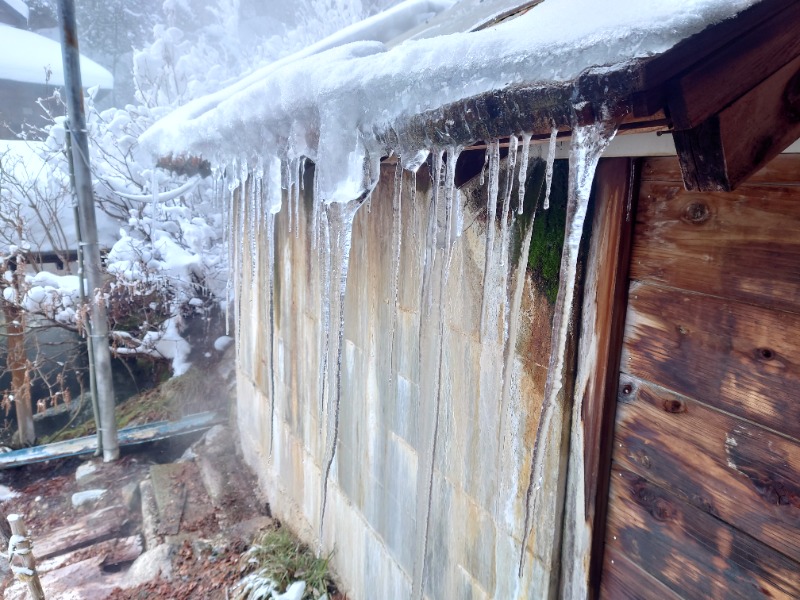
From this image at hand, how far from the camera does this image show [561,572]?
6.10 ft

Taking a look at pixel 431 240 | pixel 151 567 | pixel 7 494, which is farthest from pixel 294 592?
pixel 7 494

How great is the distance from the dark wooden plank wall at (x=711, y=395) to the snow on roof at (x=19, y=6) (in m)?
23.2

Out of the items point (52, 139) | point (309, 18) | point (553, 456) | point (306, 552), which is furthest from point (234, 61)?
point (553, 456)

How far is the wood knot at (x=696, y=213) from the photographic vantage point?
136 centimetres

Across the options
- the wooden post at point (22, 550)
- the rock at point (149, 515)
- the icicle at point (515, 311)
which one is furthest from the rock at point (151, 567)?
the icicle at point (515, 311)

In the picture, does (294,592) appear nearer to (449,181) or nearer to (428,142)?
(449,181)

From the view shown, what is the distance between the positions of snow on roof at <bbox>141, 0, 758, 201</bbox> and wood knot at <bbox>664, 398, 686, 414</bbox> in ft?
3.35

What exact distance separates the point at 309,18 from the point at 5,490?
20.1 m

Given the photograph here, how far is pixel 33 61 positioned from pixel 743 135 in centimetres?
1968

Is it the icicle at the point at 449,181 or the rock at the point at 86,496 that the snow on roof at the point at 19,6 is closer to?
the rock at the point at 86,496

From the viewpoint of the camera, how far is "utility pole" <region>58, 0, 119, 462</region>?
599 centimetres

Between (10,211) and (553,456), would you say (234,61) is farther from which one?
(553,456)

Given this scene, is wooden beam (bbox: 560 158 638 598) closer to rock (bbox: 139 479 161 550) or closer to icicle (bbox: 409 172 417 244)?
icicle (bbox: 409 172 417 244)

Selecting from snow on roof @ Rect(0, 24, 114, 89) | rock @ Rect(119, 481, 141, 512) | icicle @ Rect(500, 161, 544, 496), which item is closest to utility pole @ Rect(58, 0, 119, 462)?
rock @ Rect(119, 481, 141, 512)
